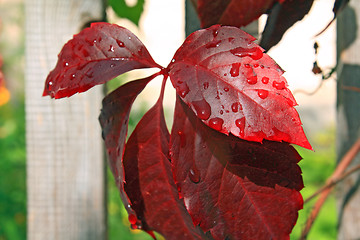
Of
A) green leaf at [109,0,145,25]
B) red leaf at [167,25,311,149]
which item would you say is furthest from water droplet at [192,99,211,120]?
green leaf at [109,0,145,25]

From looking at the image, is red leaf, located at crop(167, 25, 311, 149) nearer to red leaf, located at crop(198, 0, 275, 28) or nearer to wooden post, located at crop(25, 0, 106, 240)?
red leaf, located at crop(198, 0, 275, 28)

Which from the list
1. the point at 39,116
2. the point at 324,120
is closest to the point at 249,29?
the point at 39,116

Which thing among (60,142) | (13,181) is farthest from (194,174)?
(13,181)

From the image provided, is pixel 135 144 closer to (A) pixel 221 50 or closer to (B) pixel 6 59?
(A) pixel 221 50

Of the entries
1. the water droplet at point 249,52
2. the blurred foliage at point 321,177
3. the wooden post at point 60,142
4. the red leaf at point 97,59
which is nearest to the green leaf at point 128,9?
the wooden post at point 60,142

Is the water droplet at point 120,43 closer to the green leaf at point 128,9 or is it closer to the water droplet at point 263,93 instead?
the water droplet at point 263,93

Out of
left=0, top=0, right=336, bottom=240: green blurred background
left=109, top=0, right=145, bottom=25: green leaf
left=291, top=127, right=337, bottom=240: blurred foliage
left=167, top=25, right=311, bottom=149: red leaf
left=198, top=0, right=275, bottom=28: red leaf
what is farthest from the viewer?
left=291, top=127, right=337, bottom=240: blurred foliage
